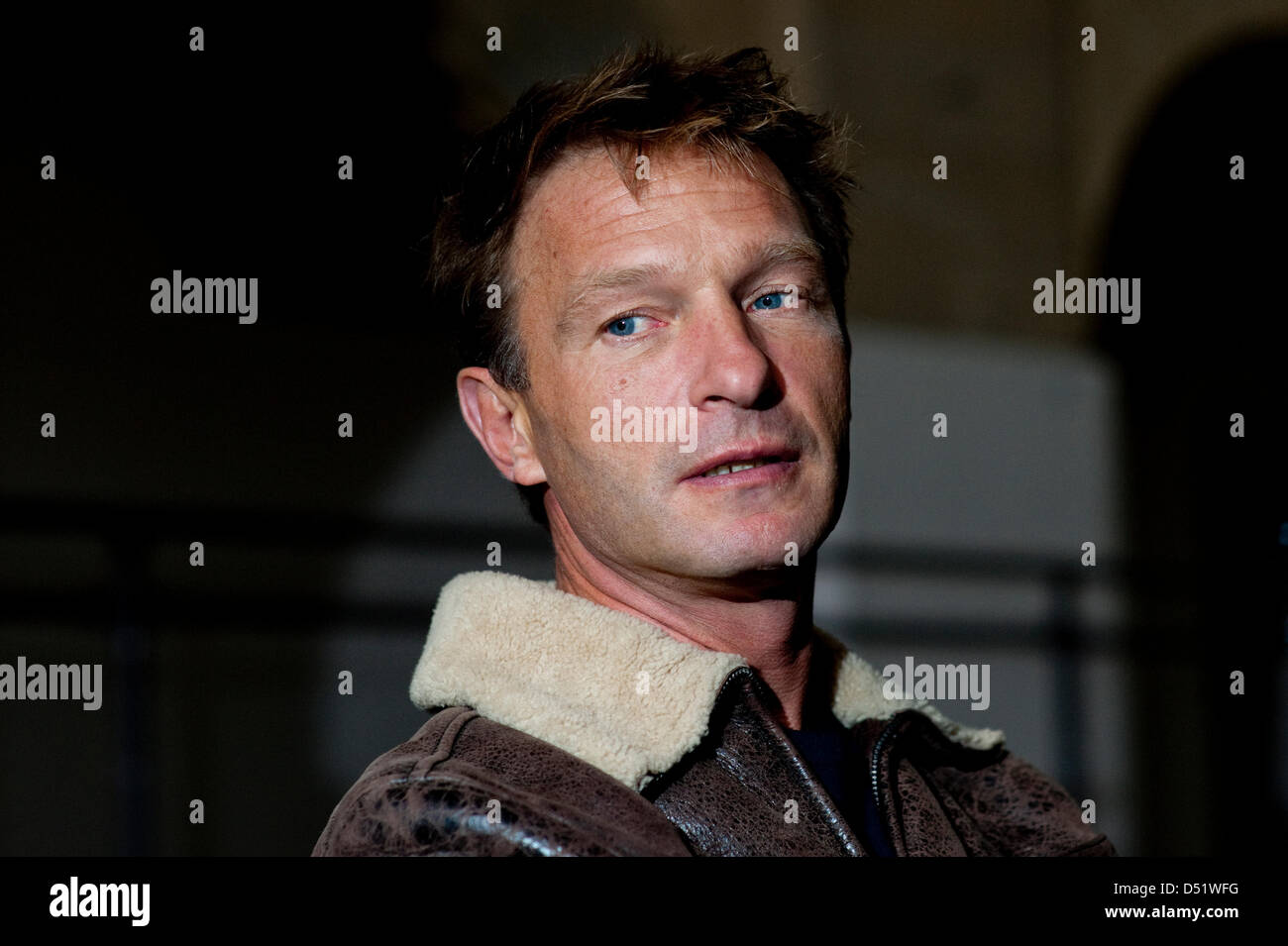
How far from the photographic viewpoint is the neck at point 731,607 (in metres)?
1.32

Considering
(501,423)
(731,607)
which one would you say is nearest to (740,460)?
(731,607)

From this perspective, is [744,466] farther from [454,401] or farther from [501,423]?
[454,401]

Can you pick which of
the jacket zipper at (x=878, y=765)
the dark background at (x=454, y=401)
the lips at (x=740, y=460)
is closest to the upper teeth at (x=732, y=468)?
the lips at (x=740, y=460)

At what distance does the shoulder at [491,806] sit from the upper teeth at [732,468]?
288 millimetres

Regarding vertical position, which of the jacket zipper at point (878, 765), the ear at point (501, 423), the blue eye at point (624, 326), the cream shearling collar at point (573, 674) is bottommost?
the jacket zipper at point (878, 765)

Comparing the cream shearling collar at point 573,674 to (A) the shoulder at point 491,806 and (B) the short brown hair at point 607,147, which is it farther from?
(B) the short brown hair at point 607,147

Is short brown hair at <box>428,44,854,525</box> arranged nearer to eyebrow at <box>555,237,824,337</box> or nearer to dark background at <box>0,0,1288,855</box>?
eyebrow at <box>555,237,824,337</box>

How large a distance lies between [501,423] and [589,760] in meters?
0.42

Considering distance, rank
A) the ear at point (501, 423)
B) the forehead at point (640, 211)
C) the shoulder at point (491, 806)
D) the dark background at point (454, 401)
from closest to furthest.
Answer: the shoulder at point (491, 806) → the forehead at point (640, 211) → the ear at point (501, 423) → the dark background at point (454, 401)

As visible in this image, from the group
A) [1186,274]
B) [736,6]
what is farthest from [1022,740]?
[736,6]

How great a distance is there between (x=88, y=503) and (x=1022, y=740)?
2.56 metres

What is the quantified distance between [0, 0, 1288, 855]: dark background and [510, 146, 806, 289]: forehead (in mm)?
1215

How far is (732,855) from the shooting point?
116 cm

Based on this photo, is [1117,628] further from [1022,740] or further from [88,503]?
[88,503]
